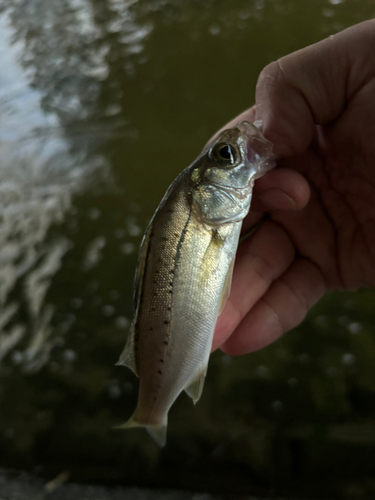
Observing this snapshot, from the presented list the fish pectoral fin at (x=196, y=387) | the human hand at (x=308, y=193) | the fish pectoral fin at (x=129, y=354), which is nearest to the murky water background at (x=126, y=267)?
the human hand at (x=308, y=193)

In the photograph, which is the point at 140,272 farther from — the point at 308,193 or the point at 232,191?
the point at 308,193

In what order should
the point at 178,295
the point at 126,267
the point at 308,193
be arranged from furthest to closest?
the point at 126,267
the point at 308,193
the point at 178,295

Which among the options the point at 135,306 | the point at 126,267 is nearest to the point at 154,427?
the point at 135,306

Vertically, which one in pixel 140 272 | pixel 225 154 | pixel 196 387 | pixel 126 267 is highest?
pixel 225 154

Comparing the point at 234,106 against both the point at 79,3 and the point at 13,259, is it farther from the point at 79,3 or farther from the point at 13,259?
the point at 79,3

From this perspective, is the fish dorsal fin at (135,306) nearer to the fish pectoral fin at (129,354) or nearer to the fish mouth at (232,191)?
the fish pectoral fin at (129,354)
